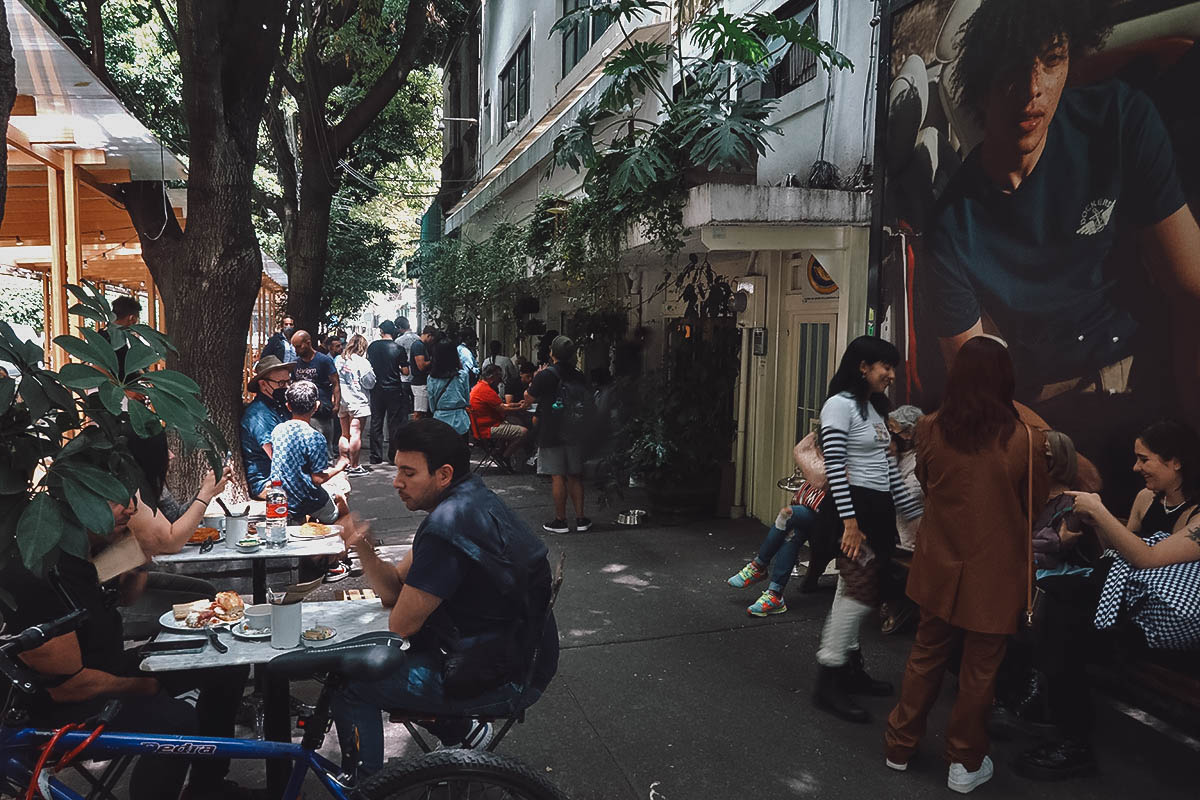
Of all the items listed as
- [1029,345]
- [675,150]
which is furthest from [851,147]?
[1029,345]

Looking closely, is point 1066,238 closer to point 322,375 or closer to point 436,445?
point 436,445

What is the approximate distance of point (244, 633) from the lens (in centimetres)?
313

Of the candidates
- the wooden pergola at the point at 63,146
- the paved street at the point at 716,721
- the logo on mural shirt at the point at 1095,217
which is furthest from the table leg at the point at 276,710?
the logo on mural shirt at the point at 1095,217

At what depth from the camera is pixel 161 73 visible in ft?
55.0

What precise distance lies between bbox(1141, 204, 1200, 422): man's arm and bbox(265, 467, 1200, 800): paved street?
5.63ft

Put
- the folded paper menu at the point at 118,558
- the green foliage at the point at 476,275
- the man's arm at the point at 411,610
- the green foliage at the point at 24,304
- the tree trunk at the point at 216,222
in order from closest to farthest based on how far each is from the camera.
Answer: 1. the man's arm at the point at 411,610
2. the folded paper menu at the point at 118,558
3. the tree trunk at the point at 216,222
4. the green foliage at the point at 476,275
5. the green foliage at the point at 24,304

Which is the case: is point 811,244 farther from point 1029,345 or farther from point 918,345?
point 1029,345

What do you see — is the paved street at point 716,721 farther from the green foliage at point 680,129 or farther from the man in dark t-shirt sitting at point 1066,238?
the green foliage at point 680,129

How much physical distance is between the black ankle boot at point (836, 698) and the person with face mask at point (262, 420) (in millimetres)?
3958

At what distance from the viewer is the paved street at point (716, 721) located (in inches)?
148

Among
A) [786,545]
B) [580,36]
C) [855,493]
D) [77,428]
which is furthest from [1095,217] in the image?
[580,36]

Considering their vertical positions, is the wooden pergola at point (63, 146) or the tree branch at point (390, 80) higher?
the tree branch at point (390, 80)

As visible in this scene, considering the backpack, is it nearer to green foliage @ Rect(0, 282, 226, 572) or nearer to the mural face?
the mural face

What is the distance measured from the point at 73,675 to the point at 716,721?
2.86 m
